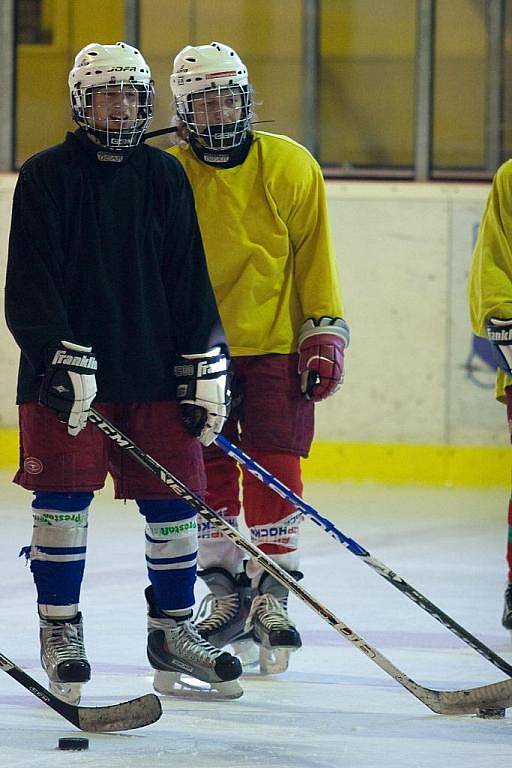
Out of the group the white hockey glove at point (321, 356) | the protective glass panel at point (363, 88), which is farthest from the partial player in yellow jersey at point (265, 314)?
the protective glass panel at point (363, 88)

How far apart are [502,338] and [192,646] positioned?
3.42 feet

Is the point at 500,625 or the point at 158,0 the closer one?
the point at 500,625

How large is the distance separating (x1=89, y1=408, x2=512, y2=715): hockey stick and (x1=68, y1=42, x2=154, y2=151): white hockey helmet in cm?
51

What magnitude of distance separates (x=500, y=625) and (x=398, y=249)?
313cm

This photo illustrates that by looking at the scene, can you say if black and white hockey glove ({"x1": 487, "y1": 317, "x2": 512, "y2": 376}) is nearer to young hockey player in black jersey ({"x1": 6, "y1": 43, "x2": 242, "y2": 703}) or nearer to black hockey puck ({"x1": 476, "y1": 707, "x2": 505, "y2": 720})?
young hockey player in black jersey ({"x1": 6, "y1": 43, "x2": 242, "y2": 703})

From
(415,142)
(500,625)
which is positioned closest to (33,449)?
(500,625)

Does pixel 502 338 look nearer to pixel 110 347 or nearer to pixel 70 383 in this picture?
pixel 110 347

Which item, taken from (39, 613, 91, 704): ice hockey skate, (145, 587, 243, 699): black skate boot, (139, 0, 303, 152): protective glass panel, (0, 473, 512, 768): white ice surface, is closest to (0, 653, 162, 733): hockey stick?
(0, 473, 512, 768): white ice surface

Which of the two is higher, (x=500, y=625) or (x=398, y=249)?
(x=398, y=249)

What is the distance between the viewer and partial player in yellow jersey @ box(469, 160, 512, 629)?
3.50 meters

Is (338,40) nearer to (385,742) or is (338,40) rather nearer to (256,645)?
(256,645)

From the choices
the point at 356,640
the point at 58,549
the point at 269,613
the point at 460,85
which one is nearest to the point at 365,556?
the point at 356,640

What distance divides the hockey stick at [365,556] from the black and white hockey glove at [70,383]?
15.2 inches

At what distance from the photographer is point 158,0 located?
7684mm
